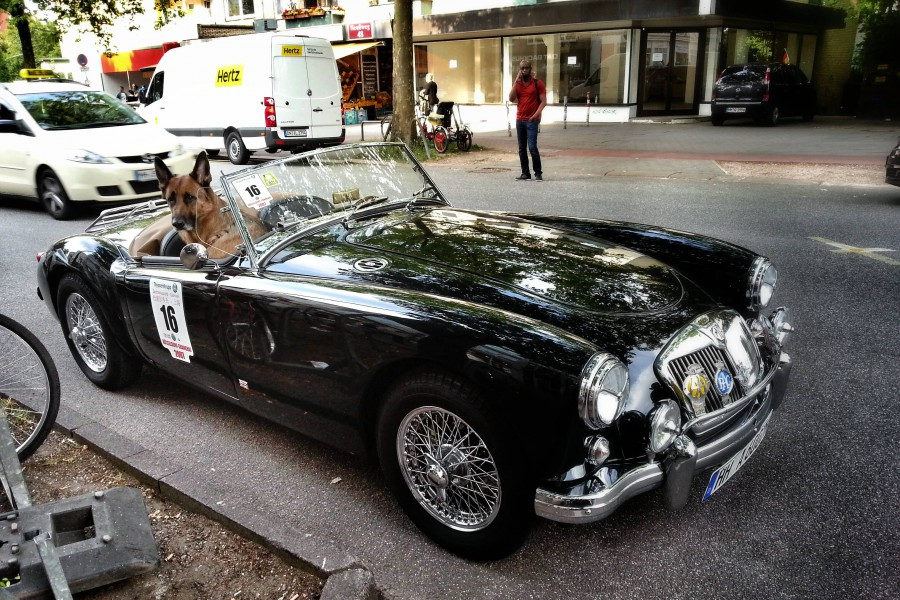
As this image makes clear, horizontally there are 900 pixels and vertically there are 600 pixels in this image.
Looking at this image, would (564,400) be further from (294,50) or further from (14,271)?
(294,50)

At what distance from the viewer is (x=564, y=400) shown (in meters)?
2.28

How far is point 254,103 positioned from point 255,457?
1356 cm

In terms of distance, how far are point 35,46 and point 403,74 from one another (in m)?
35.5

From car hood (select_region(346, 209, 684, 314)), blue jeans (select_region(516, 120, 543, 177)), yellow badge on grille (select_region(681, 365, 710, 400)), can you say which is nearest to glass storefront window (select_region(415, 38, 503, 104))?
blue jeans (select_region(516, 120, 543, 177))

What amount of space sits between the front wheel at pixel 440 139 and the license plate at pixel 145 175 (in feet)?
27.3

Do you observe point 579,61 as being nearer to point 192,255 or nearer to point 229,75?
point 229,75

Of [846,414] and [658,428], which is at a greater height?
[658,428]

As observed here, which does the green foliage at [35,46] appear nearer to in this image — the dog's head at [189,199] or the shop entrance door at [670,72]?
the shop entrance door at [670,72]

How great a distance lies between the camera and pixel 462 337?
8.05ft

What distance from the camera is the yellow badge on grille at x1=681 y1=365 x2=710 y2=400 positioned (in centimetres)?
258

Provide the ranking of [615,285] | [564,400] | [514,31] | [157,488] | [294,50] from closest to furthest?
[564,400] < [615,285] < [157,488] < [294,50] < [514,31]

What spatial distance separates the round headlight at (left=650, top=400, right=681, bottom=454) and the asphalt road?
57 centimetres

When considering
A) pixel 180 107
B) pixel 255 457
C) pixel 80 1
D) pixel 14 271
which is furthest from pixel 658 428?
pixel 80 1

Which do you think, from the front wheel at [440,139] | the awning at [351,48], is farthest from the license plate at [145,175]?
the awning at [351,48]
